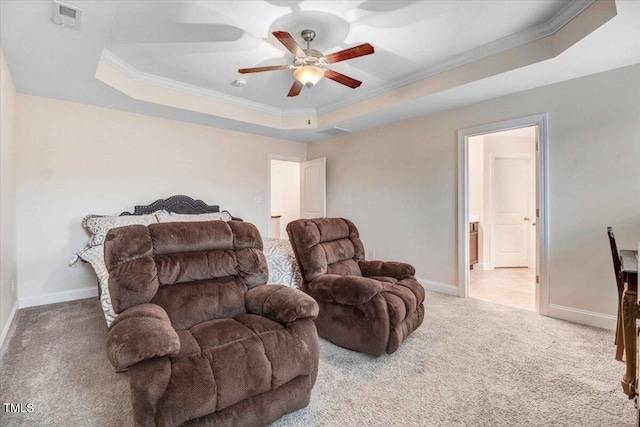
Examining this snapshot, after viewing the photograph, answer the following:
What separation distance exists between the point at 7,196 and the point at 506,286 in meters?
6.27

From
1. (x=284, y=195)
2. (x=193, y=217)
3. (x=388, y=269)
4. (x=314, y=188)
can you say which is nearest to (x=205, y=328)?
(x=388, y=269)

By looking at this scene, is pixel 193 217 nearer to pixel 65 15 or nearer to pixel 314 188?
pixel 314 188

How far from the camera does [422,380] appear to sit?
2.01 meters

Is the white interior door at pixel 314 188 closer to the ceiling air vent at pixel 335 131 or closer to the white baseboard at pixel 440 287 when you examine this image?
the ceiling air vent at pixel 335 131

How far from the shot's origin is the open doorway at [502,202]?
5.66 m

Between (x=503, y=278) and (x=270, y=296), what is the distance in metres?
4.66

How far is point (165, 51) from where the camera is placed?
3088 mm

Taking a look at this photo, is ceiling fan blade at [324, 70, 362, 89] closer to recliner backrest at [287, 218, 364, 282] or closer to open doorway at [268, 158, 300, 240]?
recliner backrest at [287, 218, 364, 282]

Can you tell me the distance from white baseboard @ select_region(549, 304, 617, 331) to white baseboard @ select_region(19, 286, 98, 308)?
559 cm

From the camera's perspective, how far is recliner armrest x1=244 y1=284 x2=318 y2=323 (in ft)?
5.57

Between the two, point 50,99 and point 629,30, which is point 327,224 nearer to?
point 629,30

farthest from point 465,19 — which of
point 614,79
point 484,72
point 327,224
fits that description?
point 327,224

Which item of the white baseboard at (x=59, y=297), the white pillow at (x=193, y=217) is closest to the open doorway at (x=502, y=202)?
the white pillow at (x=193, y=217)

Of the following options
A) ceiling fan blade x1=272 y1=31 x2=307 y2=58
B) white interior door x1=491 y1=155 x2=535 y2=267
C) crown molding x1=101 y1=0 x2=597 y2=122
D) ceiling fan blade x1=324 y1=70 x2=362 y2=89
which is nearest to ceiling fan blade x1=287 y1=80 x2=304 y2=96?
ceiling fan blade x1=324 y1=70 x2=362 y2=89
